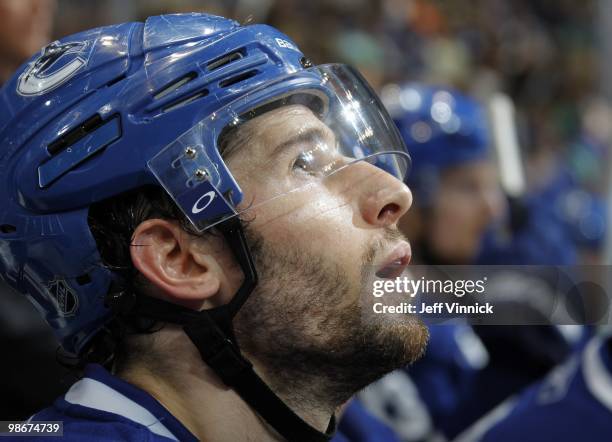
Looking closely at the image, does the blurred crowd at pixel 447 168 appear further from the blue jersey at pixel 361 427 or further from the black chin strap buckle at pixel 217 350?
the black chin strap buckle at pixel 217 350

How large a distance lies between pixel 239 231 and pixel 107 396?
1.33 feet

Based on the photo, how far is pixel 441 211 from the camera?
405cm

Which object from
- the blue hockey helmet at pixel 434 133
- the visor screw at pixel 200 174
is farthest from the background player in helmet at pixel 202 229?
the blue hockey helmet at pixel 434 133

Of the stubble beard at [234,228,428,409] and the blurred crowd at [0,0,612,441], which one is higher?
the stubble beard at [234,228,428,409]

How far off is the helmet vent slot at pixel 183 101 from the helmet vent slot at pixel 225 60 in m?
0.05

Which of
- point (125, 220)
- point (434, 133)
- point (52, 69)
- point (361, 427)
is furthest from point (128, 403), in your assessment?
point (434, 133)

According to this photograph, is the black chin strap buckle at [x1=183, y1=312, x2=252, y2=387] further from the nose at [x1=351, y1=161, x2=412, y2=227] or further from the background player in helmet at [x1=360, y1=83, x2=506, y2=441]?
the background player in helmet at [x1=360, y1=83, x2=506, y2=441]

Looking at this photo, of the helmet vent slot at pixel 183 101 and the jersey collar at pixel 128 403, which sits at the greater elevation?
the helmet vent slot at pixel 183 101

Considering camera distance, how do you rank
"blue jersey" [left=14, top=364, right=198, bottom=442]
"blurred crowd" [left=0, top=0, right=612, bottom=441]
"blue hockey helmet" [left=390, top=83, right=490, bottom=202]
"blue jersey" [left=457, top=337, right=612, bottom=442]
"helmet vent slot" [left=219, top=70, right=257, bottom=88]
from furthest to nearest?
"blue hockey helmet" [left=390, top=83, right=490, bottom=202]
"blurred crowd" [left=0, top=0, right=612, bottom=441]
"blue jersey" [left=457, top=337, right=612, bottom=442]
"helmet vent slot" [left=219, top=70, right=257, bottom=88]
"blue jersey" [left=14, top=364, right=198, bottom=442]

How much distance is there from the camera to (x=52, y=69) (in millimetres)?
1818

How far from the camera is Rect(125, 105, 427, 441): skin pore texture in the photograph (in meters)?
1.72

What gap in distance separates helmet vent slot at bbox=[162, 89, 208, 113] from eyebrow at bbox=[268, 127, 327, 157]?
0.18m

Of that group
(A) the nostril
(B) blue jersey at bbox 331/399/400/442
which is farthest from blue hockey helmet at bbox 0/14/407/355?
(B) blue jersey at bbox 331/399/400/442

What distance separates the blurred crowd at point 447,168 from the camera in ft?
9.22
